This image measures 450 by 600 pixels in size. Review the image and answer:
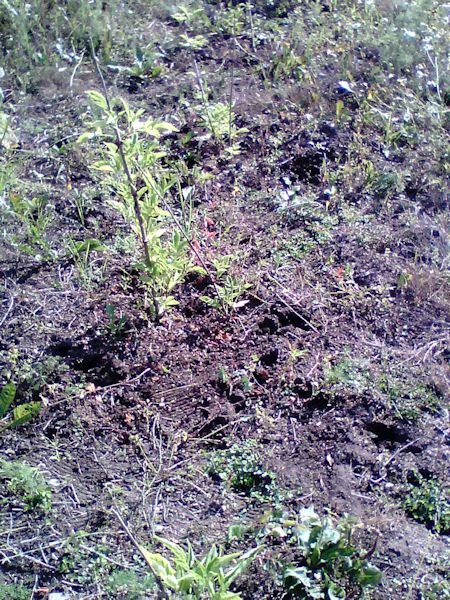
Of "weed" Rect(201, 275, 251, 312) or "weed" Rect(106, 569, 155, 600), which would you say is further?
"weed" Rect(201, 275, 251, 312)

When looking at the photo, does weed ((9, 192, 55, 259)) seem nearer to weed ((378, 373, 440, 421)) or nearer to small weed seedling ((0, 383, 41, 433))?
small weed seedling ((0, 383, 41, 433))

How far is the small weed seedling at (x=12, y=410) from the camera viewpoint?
281 centimetres

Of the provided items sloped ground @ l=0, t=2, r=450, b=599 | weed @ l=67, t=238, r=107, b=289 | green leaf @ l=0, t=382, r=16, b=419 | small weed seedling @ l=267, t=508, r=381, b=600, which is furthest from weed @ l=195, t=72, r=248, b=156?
small weed seedling @ l=267, t=508, r=381, b=600

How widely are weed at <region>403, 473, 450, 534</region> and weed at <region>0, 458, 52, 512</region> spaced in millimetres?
1276

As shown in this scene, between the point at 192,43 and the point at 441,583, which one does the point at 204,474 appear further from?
the point at 192,43

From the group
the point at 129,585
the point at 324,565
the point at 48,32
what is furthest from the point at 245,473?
the point at 48,32

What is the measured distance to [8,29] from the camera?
15.4 feet

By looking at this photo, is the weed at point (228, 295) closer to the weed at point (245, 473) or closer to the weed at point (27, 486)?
the weed at point (245, 473)

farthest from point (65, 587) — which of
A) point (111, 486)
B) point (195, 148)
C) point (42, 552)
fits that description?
point (195, 148)

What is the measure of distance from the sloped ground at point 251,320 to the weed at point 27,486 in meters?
0.02

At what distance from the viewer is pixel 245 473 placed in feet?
8.71

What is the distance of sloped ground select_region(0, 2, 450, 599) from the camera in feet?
8.40

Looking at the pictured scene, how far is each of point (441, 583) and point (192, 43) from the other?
9.50 ft

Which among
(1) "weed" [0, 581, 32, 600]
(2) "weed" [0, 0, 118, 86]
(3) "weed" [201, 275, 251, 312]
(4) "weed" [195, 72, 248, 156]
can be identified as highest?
(2) "weed" [0, 0, 118, 86]
